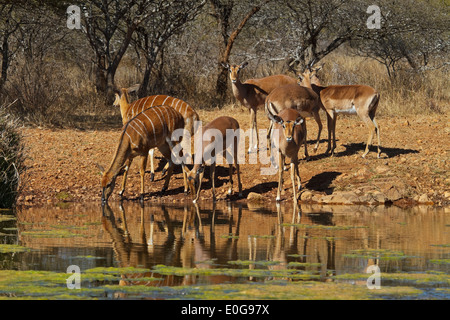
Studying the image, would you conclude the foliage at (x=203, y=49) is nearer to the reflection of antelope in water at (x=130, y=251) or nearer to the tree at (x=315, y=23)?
the tree at (x=315, y=23)

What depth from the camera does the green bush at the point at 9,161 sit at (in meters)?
9.72

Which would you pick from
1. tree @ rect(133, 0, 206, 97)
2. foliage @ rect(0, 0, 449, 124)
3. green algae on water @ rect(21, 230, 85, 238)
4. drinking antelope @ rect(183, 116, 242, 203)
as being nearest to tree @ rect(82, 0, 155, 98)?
foliage @ rect(0, 0, 449, 124)

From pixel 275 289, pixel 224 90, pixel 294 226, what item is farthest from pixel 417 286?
pixel 224 90

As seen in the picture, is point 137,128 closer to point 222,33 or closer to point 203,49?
point 222,33

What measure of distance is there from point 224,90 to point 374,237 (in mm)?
11827

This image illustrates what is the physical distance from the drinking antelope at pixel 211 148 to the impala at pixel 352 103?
6.29ft

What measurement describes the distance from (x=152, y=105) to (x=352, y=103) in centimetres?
331

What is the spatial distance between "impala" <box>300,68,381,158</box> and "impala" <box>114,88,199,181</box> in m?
2.29

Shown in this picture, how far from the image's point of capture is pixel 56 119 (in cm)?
1584

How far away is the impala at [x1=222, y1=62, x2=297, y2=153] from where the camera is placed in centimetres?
1388

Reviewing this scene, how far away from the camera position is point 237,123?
1198cm

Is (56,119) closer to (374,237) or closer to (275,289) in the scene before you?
(374,237)

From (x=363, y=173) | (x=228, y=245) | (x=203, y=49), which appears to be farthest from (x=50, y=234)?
(x=203, y=49)

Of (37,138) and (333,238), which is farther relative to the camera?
(37,138)
